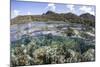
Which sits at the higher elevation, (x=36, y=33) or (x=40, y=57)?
(x=36, y=33)

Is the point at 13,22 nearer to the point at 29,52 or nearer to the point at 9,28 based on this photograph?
the point at 9,28

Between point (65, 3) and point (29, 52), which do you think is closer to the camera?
point (29, 52)

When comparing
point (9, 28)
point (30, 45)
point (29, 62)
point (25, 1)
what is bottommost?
point (29, 62)

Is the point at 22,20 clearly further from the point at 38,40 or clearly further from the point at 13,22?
the point at 38,40

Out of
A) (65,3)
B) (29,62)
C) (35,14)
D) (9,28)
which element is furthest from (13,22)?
(65,3)
